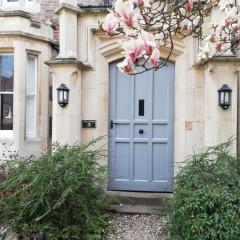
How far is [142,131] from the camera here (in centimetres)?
647

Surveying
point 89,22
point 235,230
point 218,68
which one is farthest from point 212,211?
point 89,22

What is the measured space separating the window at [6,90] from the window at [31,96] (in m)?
0.33

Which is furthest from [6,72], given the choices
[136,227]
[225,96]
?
[225,96]

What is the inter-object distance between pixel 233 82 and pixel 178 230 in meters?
2.54

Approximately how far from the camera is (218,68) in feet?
18.5

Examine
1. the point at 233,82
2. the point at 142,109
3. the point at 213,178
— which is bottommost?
the point at 213,178

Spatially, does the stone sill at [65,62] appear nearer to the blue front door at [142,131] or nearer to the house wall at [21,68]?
the blue front door at [142,131]

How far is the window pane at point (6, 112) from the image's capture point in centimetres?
757

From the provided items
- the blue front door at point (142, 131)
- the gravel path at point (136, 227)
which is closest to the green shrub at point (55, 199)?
the gravel path at point (136, 227)

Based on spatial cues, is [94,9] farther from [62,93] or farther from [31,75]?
[31,75]

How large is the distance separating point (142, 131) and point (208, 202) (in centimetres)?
252

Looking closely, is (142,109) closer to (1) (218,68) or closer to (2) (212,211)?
(1) (218,68)

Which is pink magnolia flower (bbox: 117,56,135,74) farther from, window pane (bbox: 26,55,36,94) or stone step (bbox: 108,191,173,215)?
window pane (bbox: 26,55,36,94)

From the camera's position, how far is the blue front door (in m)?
6.45
